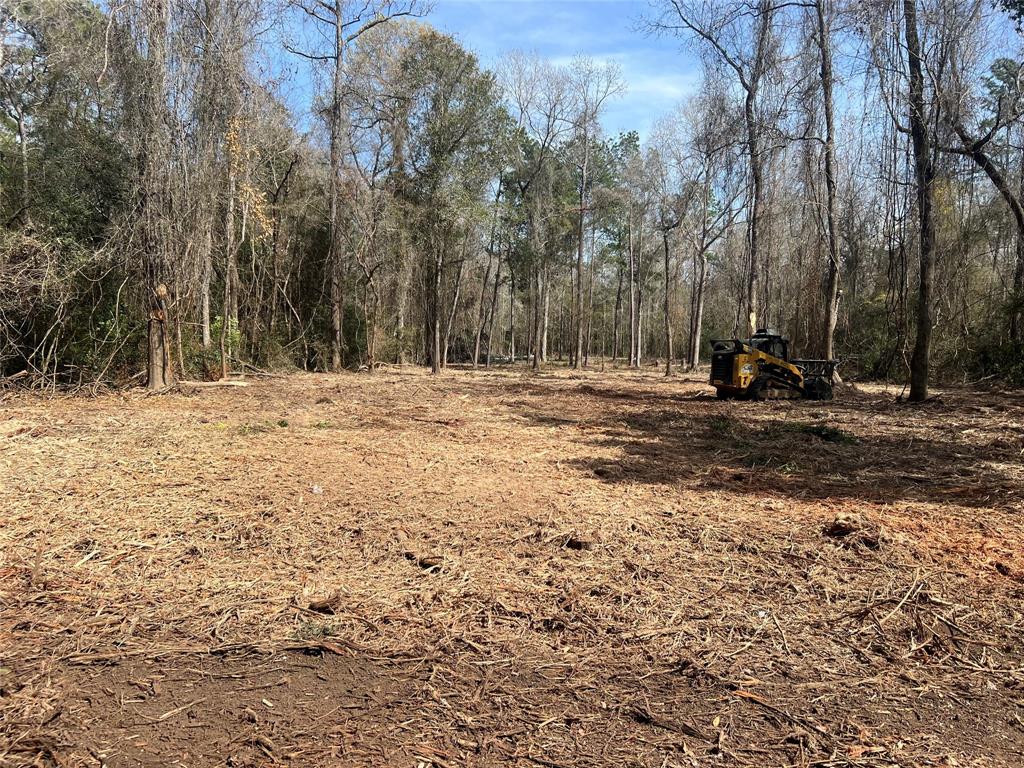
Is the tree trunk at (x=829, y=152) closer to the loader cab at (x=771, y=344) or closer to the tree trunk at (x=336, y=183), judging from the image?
the loader cab at (x=771, y=344)

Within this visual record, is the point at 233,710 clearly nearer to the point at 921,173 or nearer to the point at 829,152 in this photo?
the point at 921,173

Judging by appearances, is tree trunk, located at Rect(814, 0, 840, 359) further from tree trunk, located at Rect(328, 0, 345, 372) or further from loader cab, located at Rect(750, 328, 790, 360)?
tree trunk, located at Rect(328, 0, 345, 372)

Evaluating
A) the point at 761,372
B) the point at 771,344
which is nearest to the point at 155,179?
the point at 761,372

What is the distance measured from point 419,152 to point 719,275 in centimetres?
3249

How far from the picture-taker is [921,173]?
13.5 meters

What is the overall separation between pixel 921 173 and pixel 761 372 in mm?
5824

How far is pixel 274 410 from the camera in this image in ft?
40.0

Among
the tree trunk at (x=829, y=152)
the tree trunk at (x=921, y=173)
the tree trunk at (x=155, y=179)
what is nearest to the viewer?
the tree trunk at (x=155, y=179)

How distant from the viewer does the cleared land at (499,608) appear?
2613 millimetres

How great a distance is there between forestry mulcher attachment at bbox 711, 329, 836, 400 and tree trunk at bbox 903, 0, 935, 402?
2721 mm

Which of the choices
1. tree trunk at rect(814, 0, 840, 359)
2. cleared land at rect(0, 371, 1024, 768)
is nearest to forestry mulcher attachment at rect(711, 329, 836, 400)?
tree trunk at rect(814, 0, 840, 359)

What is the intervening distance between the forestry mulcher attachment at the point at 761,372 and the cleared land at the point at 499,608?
7439mm

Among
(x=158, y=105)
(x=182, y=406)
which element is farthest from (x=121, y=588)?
(x=158, y=105)

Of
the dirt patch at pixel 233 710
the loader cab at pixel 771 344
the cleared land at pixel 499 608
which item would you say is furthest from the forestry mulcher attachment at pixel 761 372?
the dirt patch at pixel 233 710
